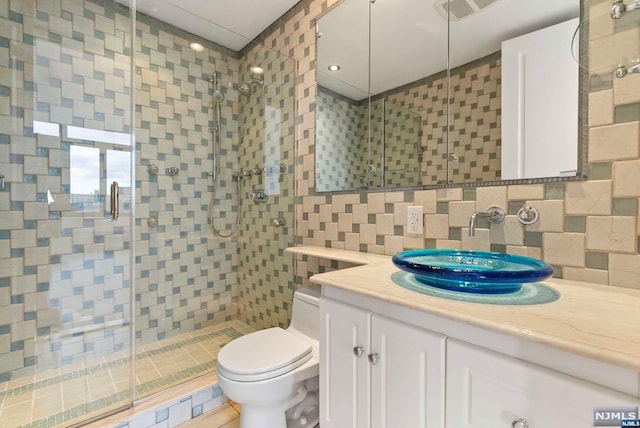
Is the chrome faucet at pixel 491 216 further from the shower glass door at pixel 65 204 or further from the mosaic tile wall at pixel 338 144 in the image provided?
the shower glass door at pixel 65 204

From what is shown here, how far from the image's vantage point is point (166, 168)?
6.63ft

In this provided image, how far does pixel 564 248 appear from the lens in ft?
2.98

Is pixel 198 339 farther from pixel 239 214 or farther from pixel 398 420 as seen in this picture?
pixel 398 420

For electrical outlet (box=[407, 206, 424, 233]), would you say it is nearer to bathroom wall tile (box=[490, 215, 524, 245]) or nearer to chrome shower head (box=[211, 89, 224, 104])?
bathroom wall tile (box=[490, 215, 524, 245])

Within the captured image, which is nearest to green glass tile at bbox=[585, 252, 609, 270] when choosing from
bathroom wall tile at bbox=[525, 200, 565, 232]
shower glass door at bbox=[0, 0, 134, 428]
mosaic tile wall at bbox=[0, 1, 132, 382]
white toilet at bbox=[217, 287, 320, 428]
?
bathroom wall tile at bbox=[525, 200, 565, 232]

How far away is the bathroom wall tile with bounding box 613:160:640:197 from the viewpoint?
0.79 metres

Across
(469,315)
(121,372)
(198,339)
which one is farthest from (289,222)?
(469,315)

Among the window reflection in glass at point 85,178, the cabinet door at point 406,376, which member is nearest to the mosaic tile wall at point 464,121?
the cabinet door at point 406,376

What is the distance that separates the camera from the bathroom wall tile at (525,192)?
3.12 feet

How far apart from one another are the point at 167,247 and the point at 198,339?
70 centimetres

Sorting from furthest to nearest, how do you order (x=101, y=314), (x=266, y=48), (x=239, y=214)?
(x=239, y=214) < (x=266, y=48) < (x=101, y=314)

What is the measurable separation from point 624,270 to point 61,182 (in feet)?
8.38

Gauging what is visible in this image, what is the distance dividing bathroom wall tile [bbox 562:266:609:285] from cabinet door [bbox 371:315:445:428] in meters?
0.56

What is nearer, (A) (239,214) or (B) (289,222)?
(B) (289,222)
